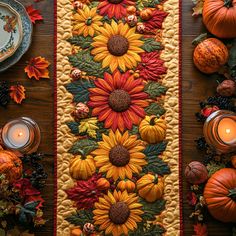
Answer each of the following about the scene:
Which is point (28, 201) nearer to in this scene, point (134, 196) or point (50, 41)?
point (134, 196)

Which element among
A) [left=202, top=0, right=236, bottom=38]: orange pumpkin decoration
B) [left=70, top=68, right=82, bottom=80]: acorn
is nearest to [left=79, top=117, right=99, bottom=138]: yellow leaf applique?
[left=70, top=68, right=82, bottom=80]: acorn

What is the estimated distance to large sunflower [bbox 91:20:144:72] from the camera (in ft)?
5.25

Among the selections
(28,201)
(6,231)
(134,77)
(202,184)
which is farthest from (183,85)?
(6,231)

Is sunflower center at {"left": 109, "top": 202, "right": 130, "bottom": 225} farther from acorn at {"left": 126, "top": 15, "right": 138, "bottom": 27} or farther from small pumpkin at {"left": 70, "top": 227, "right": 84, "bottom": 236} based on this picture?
acorn at {"left": 126, "top": 15, "right": 138, "bottom": 27}

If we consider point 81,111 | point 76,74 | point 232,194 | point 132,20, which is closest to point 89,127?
point 81,111

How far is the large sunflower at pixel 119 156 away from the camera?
5.04 ft

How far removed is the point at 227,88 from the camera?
1539 mm

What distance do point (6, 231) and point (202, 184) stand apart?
25.1 inches

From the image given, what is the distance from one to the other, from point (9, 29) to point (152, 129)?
59cm

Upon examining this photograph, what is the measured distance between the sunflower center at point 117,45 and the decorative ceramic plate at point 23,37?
10.7 inches

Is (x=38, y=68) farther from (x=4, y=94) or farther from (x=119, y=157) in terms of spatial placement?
(x=119, y=157)

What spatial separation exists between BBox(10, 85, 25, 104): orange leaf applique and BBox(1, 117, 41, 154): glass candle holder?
9cm

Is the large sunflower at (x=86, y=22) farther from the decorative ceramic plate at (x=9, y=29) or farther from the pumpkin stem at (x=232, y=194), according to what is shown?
the pumpkin stem at (x=232, y=194)

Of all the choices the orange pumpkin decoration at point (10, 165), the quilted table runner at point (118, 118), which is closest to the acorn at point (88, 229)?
the quilted table runner at point (118, 118)
